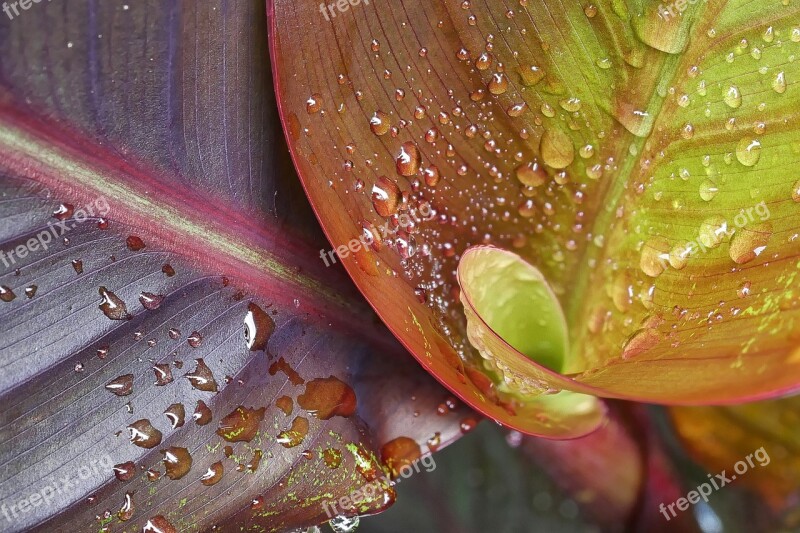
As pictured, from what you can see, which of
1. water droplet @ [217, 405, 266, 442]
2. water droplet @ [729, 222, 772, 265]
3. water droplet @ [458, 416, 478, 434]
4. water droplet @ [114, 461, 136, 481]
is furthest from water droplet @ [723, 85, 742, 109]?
water droplet @ [114, 461, 136, 481]

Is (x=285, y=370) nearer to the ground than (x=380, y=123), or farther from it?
nearer to the ground

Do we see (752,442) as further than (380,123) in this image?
Yes

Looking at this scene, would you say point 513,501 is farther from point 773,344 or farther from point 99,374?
point 99,374

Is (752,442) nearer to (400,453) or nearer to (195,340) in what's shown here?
(400,453)

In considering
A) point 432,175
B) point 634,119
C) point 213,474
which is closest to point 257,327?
point 213,474

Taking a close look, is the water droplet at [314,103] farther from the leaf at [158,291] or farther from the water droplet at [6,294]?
the water droplet at [6,294]

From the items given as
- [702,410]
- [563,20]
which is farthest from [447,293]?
[702,410]
